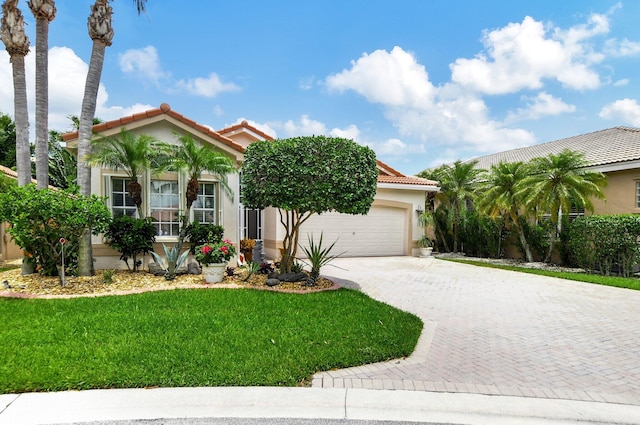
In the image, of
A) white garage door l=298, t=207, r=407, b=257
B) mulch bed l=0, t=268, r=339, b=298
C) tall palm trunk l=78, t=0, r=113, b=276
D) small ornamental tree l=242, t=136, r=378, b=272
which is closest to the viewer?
mulch bed l=0, t=268, r=339, b=298

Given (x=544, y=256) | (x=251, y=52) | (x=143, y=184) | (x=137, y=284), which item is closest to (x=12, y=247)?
(x=143, y=184)

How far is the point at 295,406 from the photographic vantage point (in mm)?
3686

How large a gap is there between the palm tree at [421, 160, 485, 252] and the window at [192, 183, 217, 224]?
12711 millimetres

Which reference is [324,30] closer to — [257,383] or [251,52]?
[251,52]

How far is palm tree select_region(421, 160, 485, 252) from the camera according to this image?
736 inches

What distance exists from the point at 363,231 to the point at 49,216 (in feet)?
43.4

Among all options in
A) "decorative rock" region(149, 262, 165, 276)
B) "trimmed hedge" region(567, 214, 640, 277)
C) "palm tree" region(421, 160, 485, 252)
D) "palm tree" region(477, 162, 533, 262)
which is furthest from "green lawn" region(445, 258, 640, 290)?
"decorative rock" region(149, 262, 165, 276)

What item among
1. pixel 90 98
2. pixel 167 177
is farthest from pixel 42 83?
pixel 167 177

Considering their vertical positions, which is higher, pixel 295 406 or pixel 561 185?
pixel 561 185

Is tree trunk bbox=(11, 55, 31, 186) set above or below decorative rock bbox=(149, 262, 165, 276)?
above

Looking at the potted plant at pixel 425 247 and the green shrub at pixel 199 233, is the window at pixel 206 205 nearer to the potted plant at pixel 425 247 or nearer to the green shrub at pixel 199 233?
the green shrub at pixel 199 233

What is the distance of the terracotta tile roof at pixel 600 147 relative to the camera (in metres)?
14.9

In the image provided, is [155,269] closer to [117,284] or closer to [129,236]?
[129,236]

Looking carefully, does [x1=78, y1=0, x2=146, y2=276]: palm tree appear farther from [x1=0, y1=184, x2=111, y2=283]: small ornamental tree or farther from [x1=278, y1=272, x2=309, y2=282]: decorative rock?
[x1=278, y1=272, x2=309, y2=282]: decorative rock
